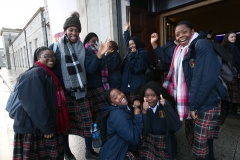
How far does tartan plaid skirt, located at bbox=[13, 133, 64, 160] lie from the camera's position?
1.60 meters

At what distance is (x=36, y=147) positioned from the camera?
66.4 inches

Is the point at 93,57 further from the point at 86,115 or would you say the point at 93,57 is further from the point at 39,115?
the point at 39,115

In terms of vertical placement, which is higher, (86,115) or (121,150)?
(86,115)

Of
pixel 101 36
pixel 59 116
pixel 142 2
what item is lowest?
pixel 59 116

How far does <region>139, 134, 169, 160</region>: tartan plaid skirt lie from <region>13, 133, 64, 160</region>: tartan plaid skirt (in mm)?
1064

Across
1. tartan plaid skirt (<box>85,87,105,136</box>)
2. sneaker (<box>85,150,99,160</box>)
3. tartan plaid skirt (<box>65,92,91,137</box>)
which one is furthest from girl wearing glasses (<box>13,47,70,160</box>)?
sneaker (<box>85,150,99,160</box>)

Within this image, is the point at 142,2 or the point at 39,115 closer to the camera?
the point at 39,115

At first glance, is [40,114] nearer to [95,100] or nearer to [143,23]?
[95,100]

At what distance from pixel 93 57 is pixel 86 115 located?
83cm

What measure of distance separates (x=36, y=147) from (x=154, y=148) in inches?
55.6

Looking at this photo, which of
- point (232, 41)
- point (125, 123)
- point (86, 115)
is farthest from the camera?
point (232, 41)

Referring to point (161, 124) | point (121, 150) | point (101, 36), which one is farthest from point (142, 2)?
point (121, 150)

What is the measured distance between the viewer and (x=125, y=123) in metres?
1.67

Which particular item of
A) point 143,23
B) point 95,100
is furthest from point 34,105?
point 143,23
